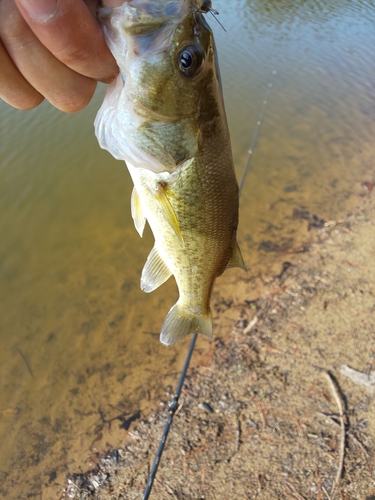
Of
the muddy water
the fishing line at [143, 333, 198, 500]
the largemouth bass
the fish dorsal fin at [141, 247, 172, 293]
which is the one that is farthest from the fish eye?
the muddy water

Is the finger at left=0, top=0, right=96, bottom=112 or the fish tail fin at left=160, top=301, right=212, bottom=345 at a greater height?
the finger at left=0, top=0, right=96, bottom=112

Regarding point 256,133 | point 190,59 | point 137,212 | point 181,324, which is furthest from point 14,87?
point 256,133

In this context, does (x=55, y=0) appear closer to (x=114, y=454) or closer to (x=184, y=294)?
(x=184, y=294)

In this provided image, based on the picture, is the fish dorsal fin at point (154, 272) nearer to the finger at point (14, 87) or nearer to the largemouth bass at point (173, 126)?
the largemouth bass at point (173, 126)

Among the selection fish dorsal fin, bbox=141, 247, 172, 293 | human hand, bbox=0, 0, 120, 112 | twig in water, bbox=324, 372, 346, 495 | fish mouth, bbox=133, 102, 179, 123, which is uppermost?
human hand, bbox=0, 0, 120, 112

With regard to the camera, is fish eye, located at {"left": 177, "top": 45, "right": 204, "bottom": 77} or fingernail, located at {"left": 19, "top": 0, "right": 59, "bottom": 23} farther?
fish eye, located at {"left": 177, "top": 45, "right": 204, "bottom": 77}

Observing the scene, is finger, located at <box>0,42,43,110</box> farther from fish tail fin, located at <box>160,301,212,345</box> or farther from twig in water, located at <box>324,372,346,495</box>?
twig in water, located at <box>324,372,346,495</box>

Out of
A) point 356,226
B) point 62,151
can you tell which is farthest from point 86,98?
point 62,151

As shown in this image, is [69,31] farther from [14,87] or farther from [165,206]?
[165,206]
